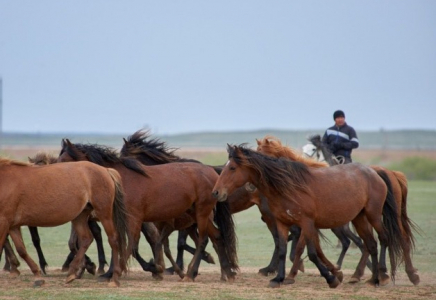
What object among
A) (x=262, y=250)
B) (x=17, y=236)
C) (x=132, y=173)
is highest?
(x=132, y=173)

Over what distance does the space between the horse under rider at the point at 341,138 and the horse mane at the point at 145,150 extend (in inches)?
147

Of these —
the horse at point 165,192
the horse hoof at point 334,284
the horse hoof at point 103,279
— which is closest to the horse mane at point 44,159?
the horse at point 165,192

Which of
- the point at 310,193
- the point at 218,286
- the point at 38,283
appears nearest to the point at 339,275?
the point at 310,193

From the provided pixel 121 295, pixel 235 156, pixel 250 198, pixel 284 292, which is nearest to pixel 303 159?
pixel 250 198

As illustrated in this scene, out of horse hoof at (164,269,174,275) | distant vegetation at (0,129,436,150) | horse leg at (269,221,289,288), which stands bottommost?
distant vegetation at (0,129,436,150)

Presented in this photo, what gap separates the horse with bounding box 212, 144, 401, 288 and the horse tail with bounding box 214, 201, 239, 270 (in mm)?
1303

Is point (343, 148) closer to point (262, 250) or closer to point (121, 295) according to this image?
point (262, 250)

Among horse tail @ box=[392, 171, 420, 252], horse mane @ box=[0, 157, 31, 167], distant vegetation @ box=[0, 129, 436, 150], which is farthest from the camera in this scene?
distant vegetation @ box=[0, 129, 436, 150]

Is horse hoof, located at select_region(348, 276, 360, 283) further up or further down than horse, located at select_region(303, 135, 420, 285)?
further down

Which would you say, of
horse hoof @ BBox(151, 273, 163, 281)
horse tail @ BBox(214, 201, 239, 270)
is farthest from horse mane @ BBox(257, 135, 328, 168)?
horse hoof @ BBox(151, 273, 163, 281)

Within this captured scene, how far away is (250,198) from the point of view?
1465 cm

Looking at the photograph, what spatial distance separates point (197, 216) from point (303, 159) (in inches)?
79.3

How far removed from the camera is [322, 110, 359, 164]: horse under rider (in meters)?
16.9

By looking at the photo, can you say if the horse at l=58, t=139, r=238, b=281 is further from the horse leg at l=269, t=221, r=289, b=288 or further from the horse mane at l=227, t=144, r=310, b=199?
the horse leg at l=269, t=221, r=289, b=288
